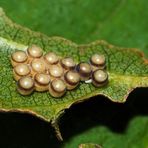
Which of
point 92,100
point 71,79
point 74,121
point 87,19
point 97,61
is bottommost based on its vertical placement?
point 74,121

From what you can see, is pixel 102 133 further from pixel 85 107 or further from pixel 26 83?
pixel 26 83

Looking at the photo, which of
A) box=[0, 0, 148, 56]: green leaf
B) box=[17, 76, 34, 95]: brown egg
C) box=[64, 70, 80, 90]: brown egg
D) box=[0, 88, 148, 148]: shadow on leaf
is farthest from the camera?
box=[0, 0, 148, 56]: green leaf

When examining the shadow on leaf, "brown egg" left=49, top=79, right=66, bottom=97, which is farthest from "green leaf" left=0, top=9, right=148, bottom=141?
the shadow on leaf

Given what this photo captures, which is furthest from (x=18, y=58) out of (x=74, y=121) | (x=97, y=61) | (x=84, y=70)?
(x=74, y=121)

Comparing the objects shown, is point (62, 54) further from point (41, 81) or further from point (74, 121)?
point (74, 121)

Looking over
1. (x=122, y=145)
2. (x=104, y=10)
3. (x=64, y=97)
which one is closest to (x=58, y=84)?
(x=64, y=97)

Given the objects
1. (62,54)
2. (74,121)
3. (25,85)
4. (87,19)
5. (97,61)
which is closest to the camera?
(25,85)

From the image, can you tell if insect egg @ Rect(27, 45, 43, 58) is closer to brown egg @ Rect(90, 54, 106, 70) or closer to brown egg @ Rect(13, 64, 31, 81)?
brown egg @ Rect(13, 64, 31, 81)
